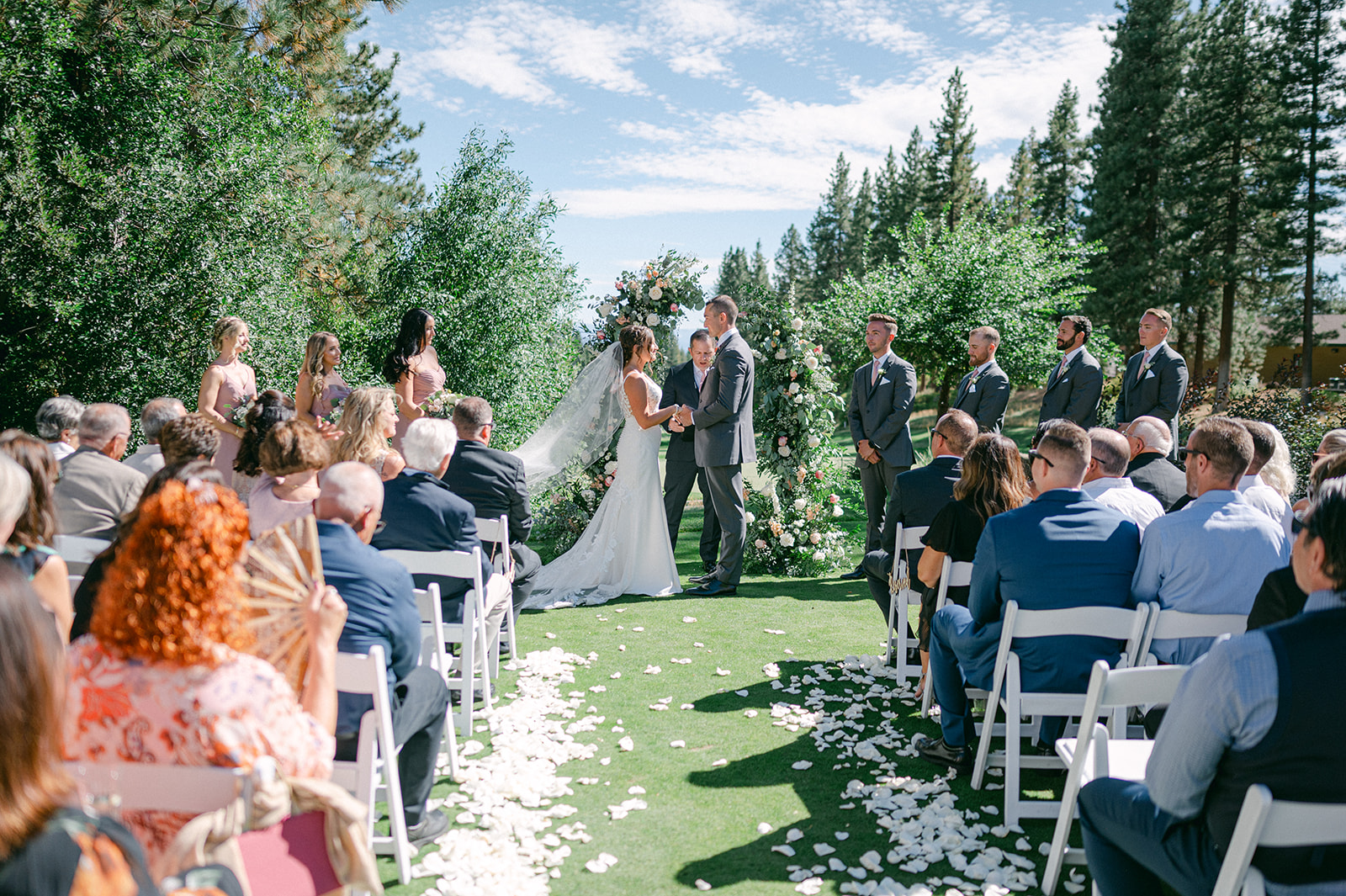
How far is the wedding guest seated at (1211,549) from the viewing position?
3.31m

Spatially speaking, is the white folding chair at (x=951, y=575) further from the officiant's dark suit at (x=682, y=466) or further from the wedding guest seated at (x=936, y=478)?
the officiant's dark suit at (x=682, y=466)

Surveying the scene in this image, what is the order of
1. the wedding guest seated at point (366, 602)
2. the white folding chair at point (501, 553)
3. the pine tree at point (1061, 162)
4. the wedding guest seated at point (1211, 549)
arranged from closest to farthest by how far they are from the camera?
the wedding guest seated at point (366, 602), the wedding guest seated at point (1211, 549), the white folding chair at point (501, 553), the pine tree at point (1061, 162)

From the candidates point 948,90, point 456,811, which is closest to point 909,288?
point 456,811

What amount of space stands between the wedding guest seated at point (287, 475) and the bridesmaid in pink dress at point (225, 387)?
111 inches

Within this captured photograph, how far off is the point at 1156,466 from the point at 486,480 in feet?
14.4

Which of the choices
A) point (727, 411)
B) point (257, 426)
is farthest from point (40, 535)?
point (727, 411)

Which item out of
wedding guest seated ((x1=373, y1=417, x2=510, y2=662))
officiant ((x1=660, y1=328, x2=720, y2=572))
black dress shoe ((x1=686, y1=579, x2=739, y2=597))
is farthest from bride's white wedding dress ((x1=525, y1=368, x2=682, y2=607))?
wedding guest seated ((x1=373, y1=417, x2=510, y2=662))

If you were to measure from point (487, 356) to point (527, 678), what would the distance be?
691cm

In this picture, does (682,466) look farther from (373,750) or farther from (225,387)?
(373,750)

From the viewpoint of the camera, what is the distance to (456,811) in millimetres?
3586

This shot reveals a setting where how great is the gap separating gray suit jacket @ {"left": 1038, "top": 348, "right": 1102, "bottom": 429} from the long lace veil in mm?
4199

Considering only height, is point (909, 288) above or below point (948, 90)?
below

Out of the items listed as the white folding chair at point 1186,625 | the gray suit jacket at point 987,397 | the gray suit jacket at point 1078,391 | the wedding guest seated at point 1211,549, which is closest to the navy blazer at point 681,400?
the gray suit jacket at point 987,397

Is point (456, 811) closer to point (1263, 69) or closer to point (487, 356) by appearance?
point (487, 356)
